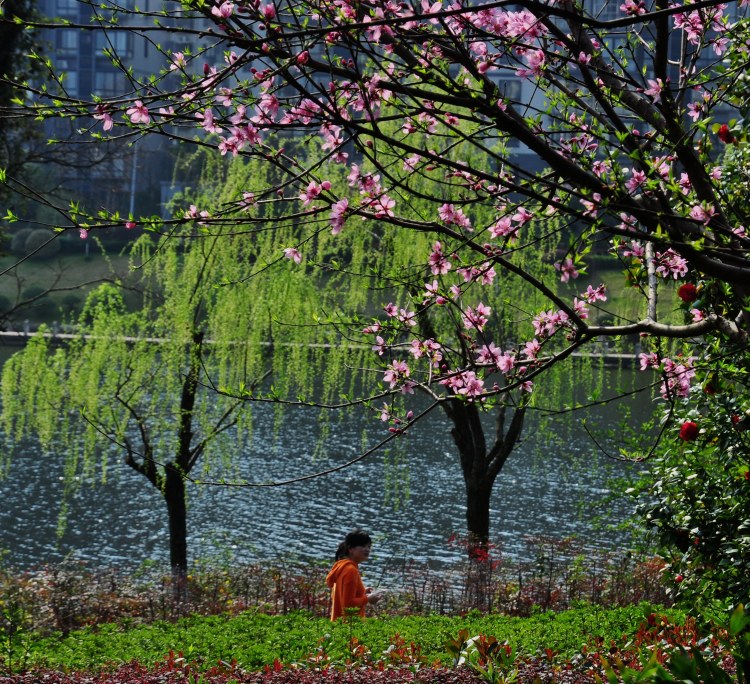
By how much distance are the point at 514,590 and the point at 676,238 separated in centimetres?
701

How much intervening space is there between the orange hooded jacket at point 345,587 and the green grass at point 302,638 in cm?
13

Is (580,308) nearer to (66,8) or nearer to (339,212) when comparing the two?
(339,212)

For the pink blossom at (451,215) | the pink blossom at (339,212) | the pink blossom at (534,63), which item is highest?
the pink blossom at (534,63)

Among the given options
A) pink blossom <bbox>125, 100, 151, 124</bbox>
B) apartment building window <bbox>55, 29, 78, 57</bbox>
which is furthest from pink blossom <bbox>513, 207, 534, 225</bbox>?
apartment building window <bbox>55, 29, 78, 57</bbox>

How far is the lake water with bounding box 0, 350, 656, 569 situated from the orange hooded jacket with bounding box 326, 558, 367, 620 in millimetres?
6688

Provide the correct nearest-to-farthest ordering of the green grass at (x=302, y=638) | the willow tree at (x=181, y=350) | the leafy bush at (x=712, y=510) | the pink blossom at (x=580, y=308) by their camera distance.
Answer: the leafy bush at (x=712, y=510), the pink blossom at (x=580, y=308), the green grass at (x=302, y=638), the willow tree at (x=181, y=350)

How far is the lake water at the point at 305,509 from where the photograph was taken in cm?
1559

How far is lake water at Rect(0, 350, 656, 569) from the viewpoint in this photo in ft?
51.1

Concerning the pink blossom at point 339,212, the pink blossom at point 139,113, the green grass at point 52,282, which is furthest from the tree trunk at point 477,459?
the green grass at point 52,282

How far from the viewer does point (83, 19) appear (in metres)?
67.8

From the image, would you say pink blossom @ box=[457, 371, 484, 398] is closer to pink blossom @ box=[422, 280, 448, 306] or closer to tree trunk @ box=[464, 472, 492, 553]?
pink blossom @ box=[422, 280, 448, 306]

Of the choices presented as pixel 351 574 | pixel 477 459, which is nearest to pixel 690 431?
pixel 351 574

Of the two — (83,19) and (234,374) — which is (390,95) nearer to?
(234,374)

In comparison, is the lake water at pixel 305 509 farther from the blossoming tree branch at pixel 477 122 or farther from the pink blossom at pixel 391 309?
the blossoming tree branch at pixel 477 122
